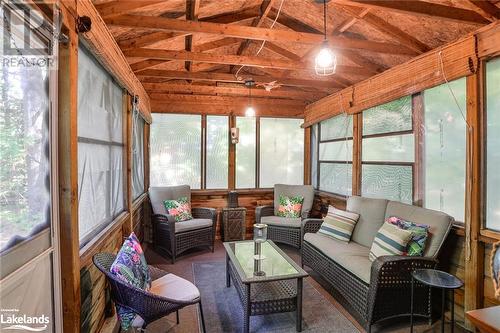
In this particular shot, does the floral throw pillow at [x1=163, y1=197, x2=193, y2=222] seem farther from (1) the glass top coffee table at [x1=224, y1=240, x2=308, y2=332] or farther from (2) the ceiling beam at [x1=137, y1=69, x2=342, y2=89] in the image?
(2) the ceiling beam at [x1=137, y1=69, x2=342, y2=89]

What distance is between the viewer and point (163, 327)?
7.92 ft

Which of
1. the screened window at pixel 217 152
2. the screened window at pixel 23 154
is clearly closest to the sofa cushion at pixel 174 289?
the screened window at pixel 23 154

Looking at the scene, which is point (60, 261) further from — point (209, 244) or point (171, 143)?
point (171, 143)

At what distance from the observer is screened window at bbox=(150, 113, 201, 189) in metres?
5.00

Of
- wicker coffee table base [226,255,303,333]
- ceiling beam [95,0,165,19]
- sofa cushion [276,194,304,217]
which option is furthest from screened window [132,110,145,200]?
wicker coffee table base [226,255,303,333]

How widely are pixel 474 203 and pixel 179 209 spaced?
353 centimetres

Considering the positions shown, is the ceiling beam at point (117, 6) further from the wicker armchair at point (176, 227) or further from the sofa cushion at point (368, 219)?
the sofa cushion at point (368, 219)

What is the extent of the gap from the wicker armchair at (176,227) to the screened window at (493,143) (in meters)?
3.29

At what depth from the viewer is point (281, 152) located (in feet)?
18.4

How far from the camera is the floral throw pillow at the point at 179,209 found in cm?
423

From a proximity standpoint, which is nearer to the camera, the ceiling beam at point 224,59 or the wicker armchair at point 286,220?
the ceiling beam at point 224,59

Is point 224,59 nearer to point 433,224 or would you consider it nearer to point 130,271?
point 130,271

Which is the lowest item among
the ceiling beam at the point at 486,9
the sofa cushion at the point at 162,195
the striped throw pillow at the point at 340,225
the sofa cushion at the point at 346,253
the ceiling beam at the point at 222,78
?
the sofa cushion at the point at 346,253

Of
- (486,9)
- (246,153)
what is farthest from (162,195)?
(486,9)
